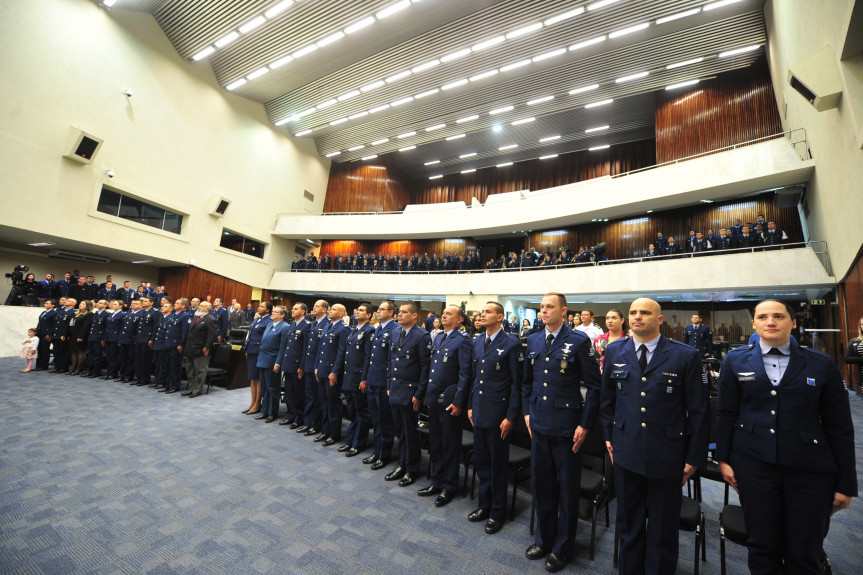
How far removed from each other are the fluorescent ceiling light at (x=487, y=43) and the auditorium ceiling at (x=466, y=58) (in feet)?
0.11

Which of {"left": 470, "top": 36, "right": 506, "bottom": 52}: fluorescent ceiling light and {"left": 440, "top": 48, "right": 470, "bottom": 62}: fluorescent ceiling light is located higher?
{"left": 470, "top": 36, "right": 506, "bottom": 52}: fluorescent ceiling light

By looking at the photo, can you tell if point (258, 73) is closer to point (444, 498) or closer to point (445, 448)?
point (445, 448)

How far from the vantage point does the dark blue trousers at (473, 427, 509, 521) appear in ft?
8.45

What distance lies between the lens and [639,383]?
1.95 metres

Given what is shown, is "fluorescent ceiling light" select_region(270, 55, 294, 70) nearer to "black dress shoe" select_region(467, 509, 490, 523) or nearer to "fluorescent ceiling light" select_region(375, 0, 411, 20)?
"fluorescent ceiling light" select_region(375, 0, 411, 20)

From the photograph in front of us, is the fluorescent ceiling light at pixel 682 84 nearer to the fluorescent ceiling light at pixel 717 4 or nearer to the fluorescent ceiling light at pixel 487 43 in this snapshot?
the fluorescent ceiling light at pixel 717 4

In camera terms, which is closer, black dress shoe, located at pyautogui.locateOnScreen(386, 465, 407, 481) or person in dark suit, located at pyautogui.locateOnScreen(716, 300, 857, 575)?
person in dark suit, located at pyautogui.locateOnScreen(716, 300, 857, 575)

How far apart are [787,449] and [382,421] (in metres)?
2.98

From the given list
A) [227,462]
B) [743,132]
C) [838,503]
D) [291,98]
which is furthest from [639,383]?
[291,98]

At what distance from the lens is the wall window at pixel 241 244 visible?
49.0 ft

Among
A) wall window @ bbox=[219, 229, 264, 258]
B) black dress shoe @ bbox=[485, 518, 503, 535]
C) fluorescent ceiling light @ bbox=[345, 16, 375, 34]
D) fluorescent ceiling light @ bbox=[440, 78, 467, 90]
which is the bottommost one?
black dress shoe @ bbox=[485, 518, 503, 535]

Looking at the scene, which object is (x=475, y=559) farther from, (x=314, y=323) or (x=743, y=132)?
(x=743, y=132)

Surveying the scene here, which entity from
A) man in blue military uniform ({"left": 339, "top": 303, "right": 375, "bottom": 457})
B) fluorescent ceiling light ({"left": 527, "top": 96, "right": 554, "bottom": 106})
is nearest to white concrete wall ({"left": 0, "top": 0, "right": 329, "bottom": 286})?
man in blue military uniform ({"left": 339, "top": 303, "right": 375, "bottom": 457})

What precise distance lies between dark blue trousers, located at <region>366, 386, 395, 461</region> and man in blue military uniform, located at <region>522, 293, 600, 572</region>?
1681 mm
